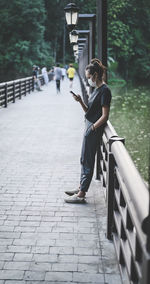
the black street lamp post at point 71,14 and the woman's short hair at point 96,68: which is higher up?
the black street lamp post at point 71,14

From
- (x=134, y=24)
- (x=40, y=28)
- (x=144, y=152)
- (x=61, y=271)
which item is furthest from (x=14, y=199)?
(x=134, y=24)

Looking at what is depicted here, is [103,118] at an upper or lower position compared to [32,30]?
lower

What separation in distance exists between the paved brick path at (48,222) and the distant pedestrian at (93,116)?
14.8 inches

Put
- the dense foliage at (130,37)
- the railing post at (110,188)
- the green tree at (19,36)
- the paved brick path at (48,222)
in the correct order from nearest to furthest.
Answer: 1. the paved brick path at (48,222)
2. the railing post at (110,188)
3. the dense foliage at (130,37)
4. the green tree at (19,36)

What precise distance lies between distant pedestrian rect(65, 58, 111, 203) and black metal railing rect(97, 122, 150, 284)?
30 centimetres

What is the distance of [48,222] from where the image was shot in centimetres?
479

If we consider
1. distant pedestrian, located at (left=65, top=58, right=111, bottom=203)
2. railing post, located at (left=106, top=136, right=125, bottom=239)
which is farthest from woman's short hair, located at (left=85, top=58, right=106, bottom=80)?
railing post, located at (left=106, top=136, right=125, bottom=239)

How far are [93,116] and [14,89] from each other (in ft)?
51.1

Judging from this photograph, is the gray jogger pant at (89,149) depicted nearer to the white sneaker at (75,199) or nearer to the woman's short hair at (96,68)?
the white sneaker at (75,199)

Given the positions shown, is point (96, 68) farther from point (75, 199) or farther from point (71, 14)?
point (71, 14)

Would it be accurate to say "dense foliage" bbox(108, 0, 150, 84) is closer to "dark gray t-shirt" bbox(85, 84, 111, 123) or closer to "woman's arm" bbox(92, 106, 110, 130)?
"dark gray t-shirt" bbox(85, 84, 111, 123)

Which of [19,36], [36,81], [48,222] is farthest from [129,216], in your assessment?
[19,36]

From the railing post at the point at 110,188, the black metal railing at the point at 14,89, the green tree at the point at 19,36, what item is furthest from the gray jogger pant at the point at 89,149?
the green tree at the point at 19,36

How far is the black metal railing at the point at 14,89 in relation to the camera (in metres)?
17.9
